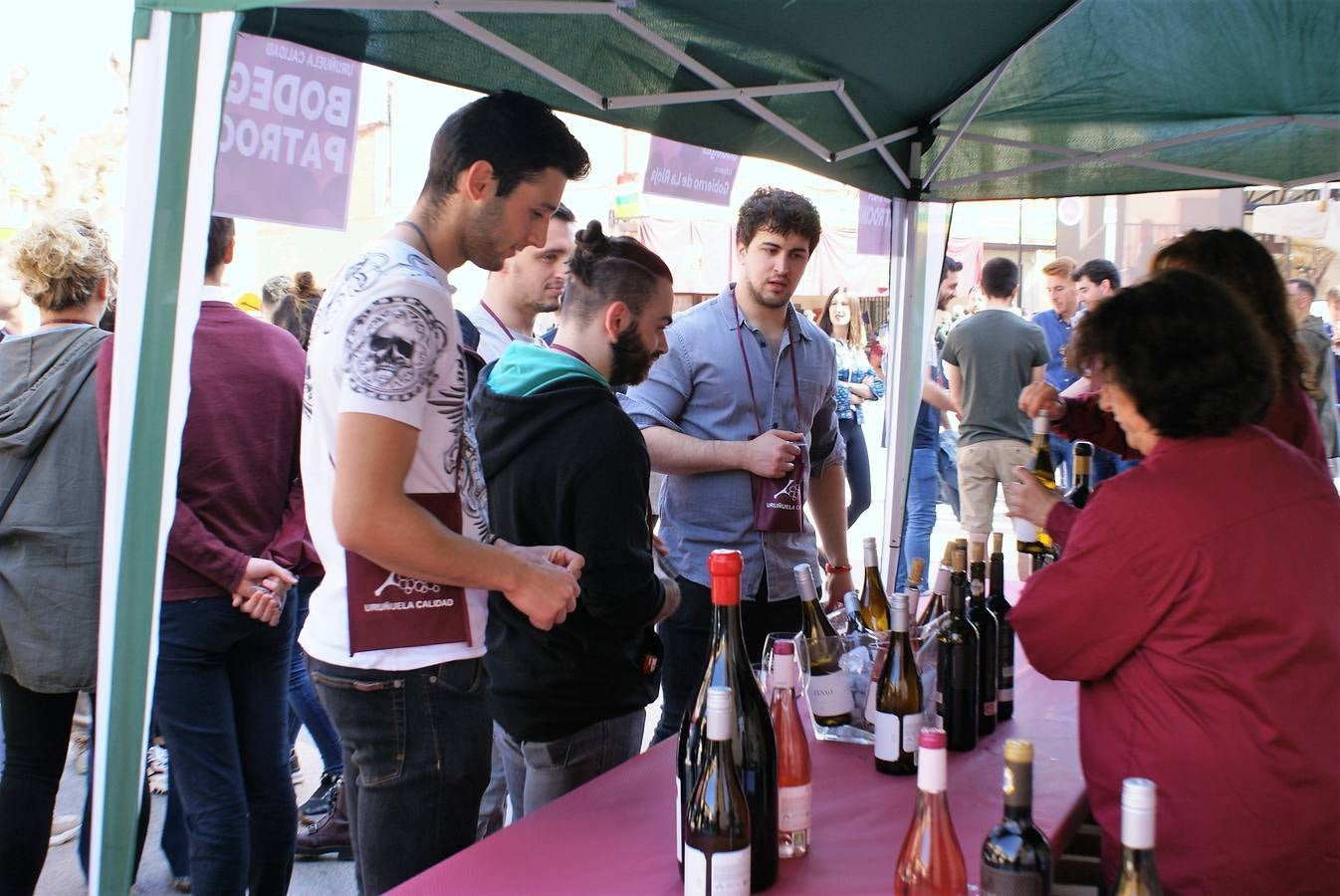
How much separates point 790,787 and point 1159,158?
3400mm

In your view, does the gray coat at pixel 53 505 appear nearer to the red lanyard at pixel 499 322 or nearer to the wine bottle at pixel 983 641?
the red lanyard at pixel 499 322

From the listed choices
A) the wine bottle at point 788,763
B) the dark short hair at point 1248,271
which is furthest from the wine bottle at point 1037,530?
the wine bottle at point 788,763

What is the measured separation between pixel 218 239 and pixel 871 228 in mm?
3461

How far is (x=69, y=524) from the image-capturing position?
234cm

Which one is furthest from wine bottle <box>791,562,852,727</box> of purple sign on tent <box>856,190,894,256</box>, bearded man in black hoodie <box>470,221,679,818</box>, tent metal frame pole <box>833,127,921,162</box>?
purple sign on tent <box>856,190,894,256</box>

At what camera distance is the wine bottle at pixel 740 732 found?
1259mm

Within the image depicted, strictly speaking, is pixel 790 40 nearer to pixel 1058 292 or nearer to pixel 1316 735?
pixel 1316 735

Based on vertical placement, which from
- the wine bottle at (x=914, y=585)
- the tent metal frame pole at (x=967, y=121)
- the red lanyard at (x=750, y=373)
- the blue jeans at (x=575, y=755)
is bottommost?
the blue jeans at (x=575, y=755)

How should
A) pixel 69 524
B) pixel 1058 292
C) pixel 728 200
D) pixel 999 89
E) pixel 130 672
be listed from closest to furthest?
pixel 130 672 < pixel 69 524 < pixel 999 89 < pixel 728 200 < pixel 1058 292

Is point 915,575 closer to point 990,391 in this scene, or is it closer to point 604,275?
point 604,275

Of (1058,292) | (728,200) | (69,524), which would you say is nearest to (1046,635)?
(69,524)

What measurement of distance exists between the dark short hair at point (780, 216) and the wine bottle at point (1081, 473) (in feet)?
3.15

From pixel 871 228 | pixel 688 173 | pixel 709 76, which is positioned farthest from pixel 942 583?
pixel 871 228

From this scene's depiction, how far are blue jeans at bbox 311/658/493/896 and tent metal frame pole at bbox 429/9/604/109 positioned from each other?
117cm
